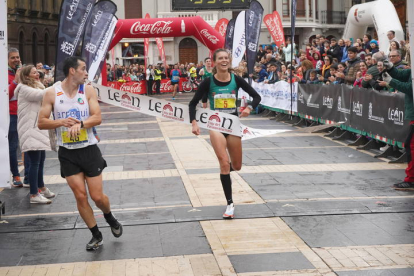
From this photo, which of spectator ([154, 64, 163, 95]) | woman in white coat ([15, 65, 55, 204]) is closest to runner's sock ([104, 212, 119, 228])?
woman in white coat ([15, 65, 55, 204])

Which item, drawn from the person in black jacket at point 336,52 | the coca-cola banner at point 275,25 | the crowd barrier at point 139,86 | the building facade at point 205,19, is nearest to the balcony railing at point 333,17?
the building facade at point 205,19

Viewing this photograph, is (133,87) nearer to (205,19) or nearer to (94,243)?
(205,19)

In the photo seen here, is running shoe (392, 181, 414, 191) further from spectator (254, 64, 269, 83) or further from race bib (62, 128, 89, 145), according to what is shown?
spectator (254, 64, 269, 83)

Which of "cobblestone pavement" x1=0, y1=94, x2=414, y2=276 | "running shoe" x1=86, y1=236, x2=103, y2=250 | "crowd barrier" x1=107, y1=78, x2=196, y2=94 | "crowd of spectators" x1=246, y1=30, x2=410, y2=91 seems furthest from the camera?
"crowd barrier" x1=107, y1=78, x2=196, y2=94

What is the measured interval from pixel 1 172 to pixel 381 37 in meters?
16.6

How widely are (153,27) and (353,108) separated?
12588mm

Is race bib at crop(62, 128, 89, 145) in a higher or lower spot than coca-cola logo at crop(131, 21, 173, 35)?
lower

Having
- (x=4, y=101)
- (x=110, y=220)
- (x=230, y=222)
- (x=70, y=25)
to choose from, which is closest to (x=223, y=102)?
(x=230, y=222)

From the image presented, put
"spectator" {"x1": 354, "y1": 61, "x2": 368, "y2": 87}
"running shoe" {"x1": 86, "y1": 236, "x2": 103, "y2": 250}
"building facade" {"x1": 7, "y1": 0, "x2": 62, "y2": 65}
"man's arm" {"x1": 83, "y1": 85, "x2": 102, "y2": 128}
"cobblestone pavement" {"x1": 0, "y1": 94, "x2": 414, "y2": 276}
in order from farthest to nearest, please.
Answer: "building facade" {"x1": 7, "y1": 0, "x2": 62, "y2": 65} → "spectator" {"x1": 354, "y1": 61, "x2": 368, "y2": 87} → "running shoe" {"x1": 86, "y1": 236, "x2": 103, "y2": 250} → "man's arm" {"x1": 83, "y1": 85, "x2": 102, "y2": 128} → "cobblestone pavement" {"x1": 0, "y1": 94, "x2": 414, "y2": 276}

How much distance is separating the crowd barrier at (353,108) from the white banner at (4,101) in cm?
568

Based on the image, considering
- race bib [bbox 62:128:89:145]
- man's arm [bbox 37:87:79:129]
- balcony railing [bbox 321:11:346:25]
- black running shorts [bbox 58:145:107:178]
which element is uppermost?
balcony railing [bbox 321:11:346:25]

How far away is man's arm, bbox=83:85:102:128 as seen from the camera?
642cm

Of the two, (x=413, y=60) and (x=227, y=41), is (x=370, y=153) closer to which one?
(x=413, y=60)

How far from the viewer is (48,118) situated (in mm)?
6496
